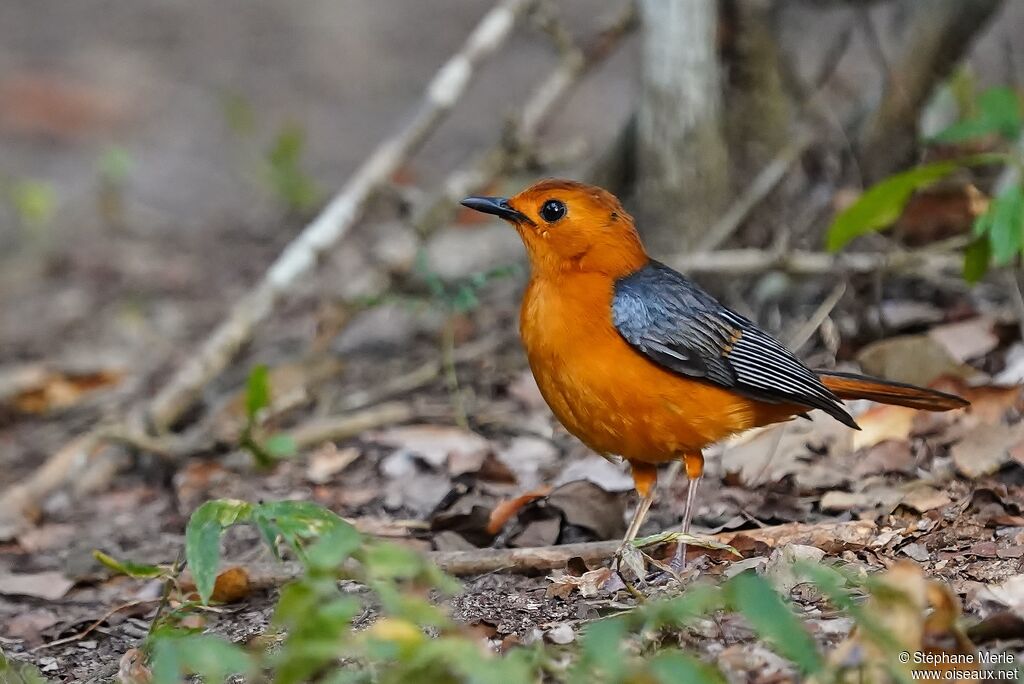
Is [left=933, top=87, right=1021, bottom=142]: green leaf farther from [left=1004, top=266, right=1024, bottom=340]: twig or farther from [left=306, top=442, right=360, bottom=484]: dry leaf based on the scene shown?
[left=306, top=442, right=360, bottom=484]: dry leaf

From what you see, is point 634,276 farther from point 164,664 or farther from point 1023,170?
point 164,664

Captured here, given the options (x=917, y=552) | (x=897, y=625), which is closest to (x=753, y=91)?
(x=917, y=552)

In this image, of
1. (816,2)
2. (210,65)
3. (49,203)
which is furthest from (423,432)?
(210,65)

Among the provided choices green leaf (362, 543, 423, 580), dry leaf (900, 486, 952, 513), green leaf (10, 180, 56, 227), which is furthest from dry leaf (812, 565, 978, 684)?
green leaf (10, 180, 56, 227)

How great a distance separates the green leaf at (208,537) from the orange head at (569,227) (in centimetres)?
164

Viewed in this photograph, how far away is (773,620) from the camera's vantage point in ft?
8.38

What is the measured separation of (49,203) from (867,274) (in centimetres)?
576

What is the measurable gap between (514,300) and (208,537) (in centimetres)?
419

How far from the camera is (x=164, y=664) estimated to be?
8.69 ft

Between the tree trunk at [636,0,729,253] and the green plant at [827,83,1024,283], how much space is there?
1.62 meters

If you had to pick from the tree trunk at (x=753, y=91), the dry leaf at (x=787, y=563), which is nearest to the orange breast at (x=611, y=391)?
the dry leaf at (x=787, y=563)

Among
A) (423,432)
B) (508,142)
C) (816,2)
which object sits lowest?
(423,432)

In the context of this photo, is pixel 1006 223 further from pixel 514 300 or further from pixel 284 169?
pixel 284 169

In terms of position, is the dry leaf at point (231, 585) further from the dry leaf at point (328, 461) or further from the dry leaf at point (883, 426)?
the dry leaf at point (883, 426)
